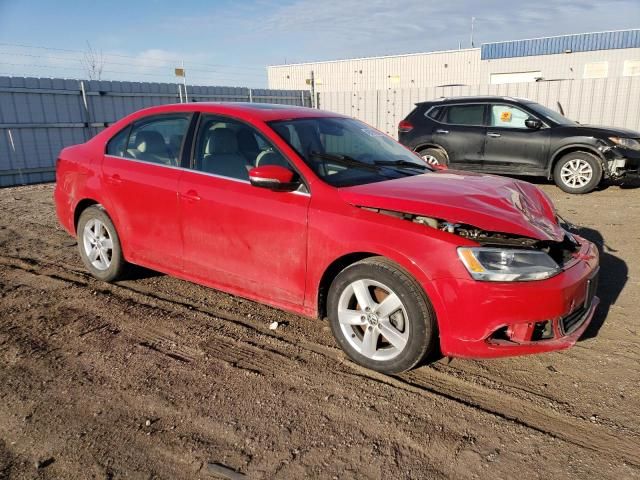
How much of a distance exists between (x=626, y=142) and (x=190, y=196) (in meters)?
8.12

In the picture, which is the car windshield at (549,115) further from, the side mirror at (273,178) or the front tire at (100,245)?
the front tire at (100,245)

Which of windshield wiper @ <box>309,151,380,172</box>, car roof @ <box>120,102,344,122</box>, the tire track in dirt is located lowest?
the tire track in dirt

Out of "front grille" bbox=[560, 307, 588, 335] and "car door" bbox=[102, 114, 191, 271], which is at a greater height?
"car door" bbox=[102, 114, 191, 271]

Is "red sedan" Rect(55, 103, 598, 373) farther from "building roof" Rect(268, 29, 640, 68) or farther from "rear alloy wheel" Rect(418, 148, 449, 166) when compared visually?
"building roof" Rect(268, 29, 640, 68)

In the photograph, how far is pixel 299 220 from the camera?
10.9ft

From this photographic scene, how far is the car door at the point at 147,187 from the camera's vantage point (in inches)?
160

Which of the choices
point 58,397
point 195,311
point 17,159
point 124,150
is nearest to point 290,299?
point 195,311

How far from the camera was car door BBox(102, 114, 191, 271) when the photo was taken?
4059 mm

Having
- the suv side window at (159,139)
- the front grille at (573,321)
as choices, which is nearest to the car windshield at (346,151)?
the suv side window at (159,139)

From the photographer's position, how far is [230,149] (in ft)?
12.6

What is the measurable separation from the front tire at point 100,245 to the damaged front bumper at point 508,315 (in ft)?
10.1

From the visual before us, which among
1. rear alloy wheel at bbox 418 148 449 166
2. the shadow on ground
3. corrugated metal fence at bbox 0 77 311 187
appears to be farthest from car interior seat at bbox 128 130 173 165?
corrugated metal fence at bbox 0 77 311 187

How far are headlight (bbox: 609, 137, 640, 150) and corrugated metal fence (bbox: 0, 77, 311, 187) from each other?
11.4m

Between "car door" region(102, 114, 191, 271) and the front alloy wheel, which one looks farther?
"car door" region(102, 114, 191, 271)
